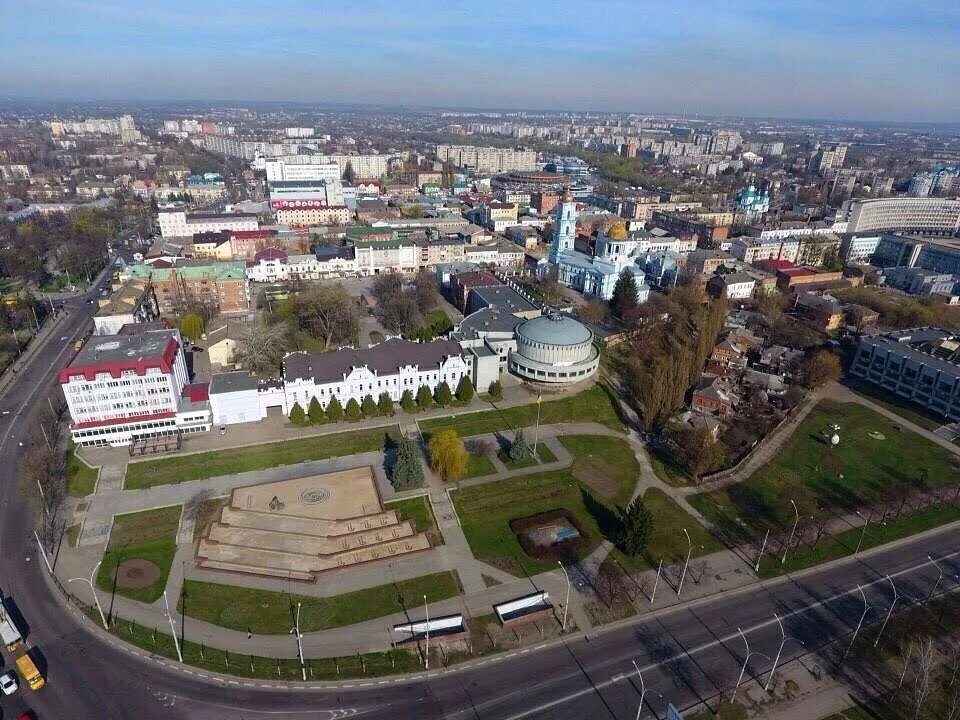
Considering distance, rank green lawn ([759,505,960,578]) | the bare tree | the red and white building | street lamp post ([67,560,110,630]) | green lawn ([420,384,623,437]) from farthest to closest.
Result: 1. green lawn ([420,384,623,437])
2. the red and white building
3. green lawn ([759,505,960,578])
4. street lamp post ([67,560,110,630])
5. the bare tree

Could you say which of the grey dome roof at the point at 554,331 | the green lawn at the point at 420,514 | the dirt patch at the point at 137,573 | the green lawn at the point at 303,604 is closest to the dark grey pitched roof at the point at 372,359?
the grey dome roof at the point at 554,331

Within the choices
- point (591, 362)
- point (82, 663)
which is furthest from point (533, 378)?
point (82, 663)

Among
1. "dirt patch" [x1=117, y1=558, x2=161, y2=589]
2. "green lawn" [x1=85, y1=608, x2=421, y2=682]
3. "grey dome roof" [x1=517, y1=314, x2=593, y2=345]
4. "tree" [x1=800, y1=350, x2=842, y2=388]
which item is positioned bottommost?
"dirt patch" [x1=117, y1=558, x2=161, y2=589]

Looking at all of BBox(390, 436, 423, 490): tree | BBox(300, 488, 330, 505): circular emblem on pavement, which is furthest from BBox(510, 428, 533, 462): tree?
BBox(300, 488, 330, 505): circular emblem on pavement

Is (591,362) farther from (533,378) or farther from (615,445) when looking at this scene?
(615,445)

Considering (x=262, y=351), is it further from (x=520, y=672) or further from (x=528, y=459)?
(x=520, y=672)

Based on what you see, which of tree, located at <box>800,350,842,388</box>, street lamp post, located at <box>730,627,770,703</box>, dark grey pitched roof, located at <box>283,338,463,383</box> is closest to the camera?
street lamp post, located at <box>730,627,770,703</box>

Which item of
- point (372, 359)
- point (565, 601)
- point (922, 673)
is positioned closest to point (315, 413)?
point (372, 359)

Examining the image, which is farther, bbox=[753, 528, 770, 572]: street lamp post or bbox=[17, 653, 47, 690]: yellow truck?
bbox=[753, 528, 770, 572]: street lamp post

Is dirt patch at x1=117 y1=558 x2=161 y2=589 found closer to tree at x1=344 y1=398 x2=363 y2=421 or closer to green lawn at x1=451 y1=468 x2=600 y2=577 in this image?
green lawn at x1=451 y1=468 x2=600 y2=577
